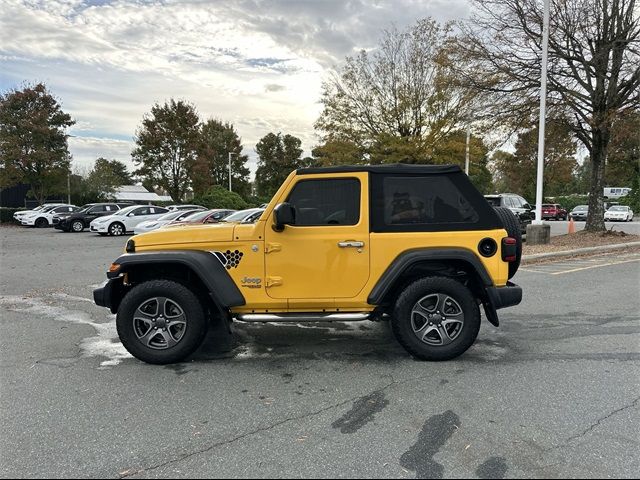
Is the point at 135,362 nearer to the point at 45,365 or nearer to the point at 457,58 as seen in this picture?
the point at 45,365

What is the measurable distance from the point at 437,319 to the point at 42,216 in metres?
32.0

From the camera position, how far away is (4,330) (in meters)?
5.69

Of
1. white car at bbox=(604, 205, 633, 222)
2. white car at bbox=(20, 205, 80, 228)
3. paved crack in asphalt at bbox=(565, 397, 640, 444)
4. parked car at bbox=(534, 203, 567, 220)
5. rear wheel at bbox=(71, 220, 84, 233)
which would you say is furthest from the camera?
parked car at bbox=(534, 203, 567, 220)

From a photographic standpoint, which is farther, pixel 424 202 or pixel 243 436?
pixel 424 202

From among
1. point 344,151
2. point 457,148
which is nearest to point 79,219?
point 344,151

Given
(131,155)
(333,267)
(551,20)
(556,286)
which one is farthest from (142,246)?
(131,155)

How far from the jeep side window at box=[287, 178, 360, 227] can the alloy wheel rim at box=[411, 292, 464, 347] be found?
106 centimetres

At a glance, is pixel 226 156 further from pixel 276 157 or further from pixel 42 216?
pixel 42 216

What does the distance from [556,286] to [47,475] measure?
8151 mm

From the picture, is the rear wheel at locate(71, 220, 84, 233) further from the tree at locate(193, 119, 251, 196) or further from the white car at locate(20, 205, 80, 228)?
the tree at locate(193, 119, 251, 196)

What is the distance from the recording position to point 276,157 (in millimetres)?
56125

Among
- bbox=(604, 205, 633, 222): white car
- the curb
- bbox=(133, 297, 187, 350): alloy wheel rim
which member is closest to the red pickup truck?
bbox=(604, 205, 633, 222): white car

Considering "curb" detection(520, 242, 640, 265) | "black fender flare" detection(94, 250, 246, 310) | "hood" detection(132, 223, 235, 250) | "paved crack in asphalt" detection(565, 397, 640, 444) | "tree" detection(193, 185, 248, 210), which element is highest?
"tree" detection(193, 185, 248, 210)

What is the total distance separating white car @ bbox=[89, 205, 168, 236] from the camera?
2161cm
